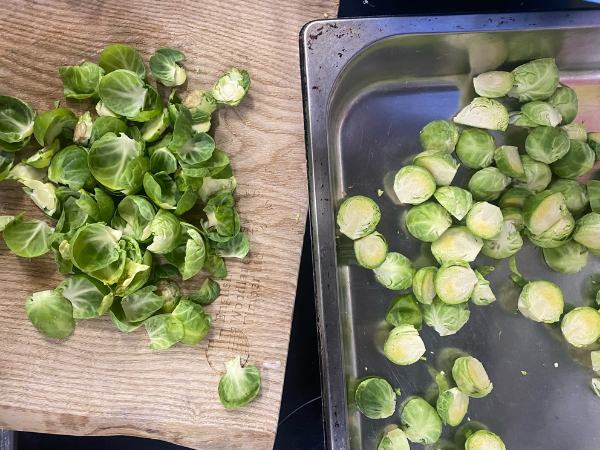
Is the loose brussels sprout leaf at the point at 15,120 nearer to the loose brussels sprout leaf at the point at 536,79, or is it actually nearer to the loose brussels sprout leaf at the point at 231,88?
the loose brussels sprout leaf at the point at 231,88

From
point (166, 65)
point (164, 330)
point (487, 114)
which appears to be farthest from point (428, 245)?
point (166, 65)

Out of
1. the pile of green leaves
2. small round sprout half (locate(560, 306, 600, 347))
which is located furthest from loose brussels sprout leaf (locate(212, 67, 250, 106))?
small round sprout half (locate(560, 306, 600, 347))

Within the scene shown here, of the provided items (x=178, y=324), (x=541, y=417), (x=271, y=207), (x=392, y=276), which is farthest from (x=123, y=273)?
(x=541, y=417)

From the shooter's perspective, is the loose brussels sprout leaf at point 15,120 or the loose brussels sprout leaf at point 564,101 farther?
the loose brussels sprout leaf at point 564,101

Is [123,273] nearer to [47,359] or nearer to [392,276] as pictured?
[47,359]

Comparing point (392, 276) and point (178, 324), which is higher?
point (392, 276)

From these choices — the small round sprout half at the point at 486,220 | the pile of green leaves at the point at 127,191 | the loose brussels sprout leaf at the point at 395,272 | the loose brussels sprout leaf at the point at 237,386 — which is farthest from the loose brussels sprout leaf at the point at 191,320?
the small round sprout half at the point at 486,220
